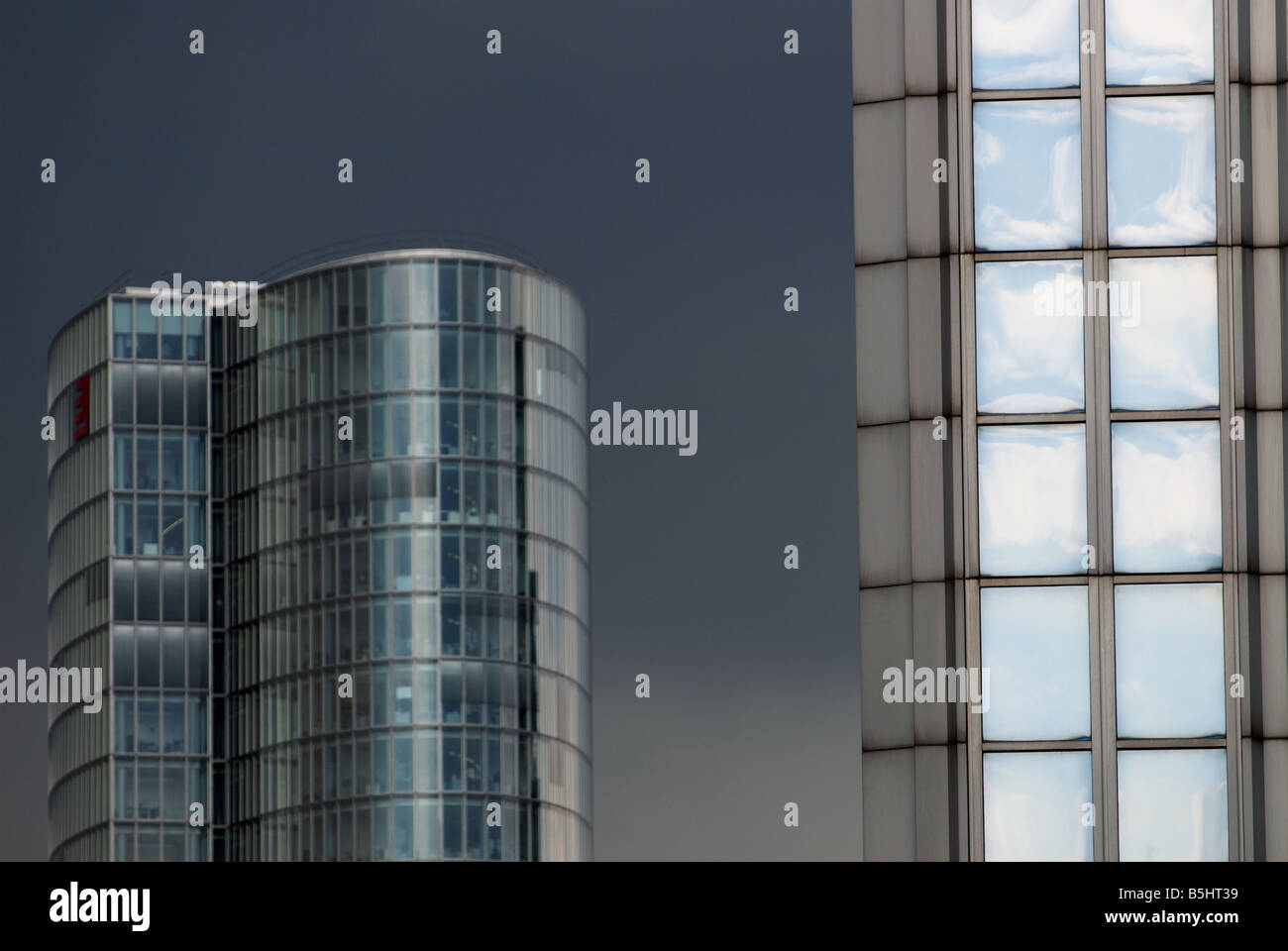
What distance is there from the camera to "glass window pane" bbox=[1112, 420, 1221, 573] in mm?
8172

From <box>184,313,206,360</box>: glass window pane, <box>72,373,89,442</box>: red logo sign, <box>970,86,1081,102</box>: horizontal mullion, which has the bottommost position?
<box>970,86,1081,102</box>: horizontal mullion

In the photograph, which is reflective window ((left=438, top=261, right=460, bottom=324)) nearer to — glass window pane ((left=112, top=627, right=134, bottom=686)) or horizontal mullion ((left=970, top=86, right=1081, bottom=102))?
glass window pane ((left=112, top=627, right=134, bottom=686))

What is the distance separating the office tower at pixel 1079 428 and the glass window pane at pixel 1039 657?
0.01 m

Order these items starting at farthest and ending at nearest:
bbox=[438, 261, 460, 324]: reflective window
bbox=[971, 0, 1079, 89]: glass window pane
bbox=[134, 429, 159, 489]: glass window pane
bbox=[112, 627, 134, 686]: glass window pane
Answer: bbox=[134, 429, 159, 489]: glass window pane
bbox=[438, 261, 460, 324]: reflective window
bbox=[112, 627, 134, 686]: glass window pane
bbox=[971, 0, 1079, 89]: glass window pane

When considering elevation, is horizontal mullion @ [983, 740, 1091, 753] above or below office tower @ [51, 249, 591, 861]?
below

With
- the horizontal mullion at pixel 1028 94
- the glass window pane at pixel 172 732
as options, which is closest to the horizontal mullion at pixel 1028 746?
the horizontal mullion at pixel 1028 94

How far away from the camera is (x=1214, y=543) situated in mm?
8172

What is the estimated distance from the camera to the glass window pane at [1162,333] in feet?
26.9

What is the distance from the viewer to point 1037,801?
799 cm

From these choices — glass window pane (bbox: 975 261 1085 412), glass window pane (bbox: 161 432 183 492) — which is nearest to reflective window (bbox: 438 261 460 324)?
glass window pane (bbox: 161 432 183 492)

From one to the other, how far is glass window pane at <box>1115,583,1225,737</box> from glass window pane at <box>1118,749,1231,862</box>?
0.39ft

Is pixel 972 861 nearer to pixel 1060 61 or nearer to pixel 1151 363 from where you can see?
pixel 1151 363

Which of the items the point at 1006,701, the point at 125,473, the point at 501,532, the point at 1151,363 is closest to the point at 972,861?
the point at 1006,701
